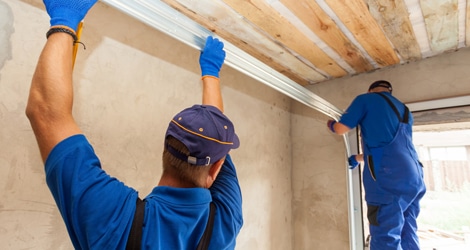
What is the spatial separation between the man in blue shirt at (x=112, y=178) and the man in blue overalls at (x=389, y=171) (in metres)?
1.11

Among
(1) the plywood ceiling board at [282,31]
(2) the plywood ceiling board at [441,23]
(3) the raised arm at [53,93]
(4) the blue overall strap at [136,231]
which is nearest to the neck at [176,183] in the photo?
(4) the blue overall strap at [136,231]

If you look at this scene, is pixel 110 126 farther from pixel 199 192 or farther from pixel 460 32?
pixel 460 32

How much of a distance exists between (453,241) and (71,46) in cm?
387

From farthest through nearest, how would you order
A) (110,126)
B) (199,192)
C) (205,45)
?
1. (110,126)
2. (205,45)
3. (199,192)

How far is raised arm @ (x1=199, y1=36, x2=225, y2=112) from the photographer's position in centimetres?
85

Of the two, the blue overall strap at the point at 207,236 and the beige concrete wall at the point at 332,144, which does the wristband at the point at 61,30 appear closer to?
the blue overall strap at the point at 207,236

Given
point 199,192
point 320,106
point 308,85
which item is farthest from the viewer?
point 308,85

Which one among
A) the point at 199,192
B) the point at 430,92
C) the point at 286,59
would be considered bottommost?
the point at 199,192

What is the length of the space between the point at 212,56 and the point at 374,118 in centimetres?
120

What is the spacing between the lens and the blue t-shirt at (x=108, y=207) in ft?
1.52

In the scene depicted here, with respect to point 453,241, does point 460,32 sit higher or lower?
higher

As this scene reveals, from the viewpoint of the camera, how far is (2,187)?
0.85 metres

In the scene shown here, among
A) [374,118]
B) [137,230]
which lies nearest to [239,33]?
[374,118]

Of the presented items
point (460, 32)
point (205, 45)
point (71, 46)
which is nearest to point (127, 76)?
point (205, 45)
